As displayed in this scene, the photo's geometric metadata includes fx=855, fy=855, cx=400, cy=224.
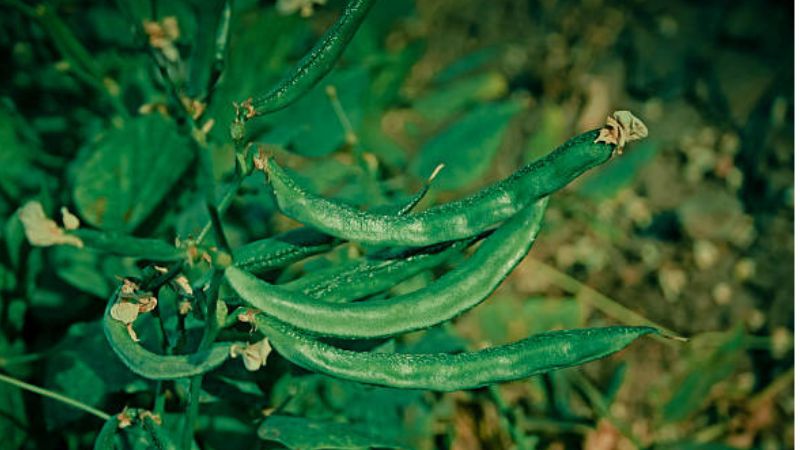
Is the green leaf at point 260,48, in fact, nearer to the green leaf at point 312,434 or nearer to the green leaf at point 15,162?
the green leaf at point 15,162

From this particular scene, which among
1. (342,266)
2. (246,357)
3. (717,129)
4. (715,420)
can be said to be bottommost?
(246,357)

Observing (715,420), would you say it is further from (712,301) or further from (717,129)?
(717,129)

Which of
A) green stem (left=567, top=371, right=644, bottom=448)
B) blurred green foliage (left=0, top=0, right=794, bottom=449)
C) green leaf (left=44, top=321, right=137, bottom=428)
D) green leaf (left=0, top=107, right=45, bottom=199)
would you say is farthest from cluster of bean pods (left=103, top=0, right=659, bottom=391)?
green stem (left=567, top=371, right=644, bottom=448)

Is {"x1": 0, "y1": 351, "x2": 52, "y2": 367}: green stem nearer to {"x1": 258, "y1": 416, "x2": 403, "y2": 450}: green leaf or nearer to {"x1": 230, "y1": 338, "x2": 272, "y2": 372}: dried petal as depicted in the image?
{"x1": 258, "y1": 416, "x2": 403, "y2": 450}: green leaf

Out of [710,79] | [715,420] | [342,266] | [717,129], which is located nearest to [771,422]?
[715,420]

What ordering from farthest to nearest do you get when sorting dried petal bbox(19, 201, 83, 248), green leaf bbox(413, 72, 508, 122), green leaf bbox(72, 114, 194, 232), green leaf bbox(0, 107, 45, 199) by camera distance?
green leaf bbox(413, 72, 508, 122) < green leaf bbox(0, 107, 45, 199) < green leaf bbox(72, 114, 194, 232) < dried petal bbox(19, 201, 83, 248)

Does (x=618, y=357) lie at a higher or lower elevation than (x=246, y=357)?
higher

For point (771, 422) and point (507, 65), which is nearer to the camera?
point (771, 422)

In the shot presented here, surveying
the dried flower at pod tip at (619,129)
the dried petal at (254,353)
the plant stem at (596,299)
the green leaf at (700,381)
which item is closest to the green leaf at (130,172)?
the dried petal at (254,353)
